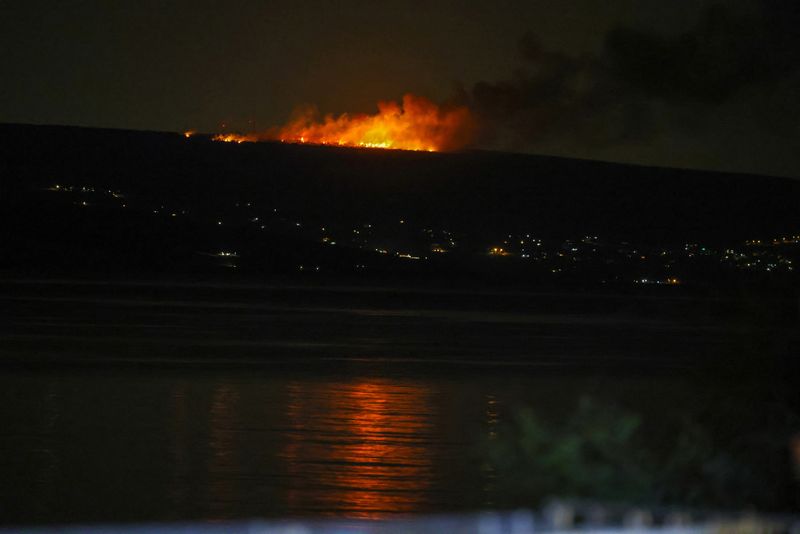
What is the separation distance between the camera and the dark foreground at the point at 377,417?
7.81 meters

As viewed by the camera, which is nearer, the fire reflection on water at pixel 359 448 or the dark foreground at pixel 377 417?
the dark foreground at pixel 377 417

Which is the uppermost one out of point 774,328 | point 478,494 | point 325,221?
point 325,221

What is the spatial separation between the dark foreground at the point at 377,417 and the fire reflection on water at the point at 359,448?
0.03m

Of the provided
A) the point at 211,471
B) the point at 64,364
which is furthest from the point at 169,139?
the point at 211,471

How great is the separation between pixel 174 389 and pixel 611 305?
35058 millimetres

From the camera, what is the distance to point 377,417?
15.1m

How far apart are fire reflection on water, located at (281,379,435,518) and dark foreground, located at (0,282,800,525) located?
0.11 ft

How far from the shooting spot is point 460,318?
120 feet

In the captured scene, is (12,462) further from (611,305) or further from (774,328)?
(611,305)

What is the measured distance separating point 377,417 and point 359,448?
7.58 feet

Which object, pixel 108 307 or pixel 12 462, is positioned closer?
pixel 12 462

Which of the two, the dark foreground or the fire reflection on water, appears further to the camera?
the fire reflection on water

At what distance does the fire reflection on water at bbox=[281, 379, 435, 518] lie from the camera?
34.4ft

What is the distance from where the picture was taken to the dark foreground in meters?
7.81
